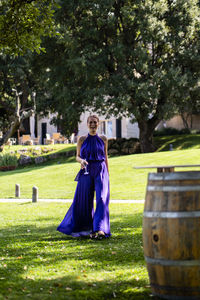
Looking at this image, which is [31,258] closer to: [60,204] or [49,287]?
[49,287]

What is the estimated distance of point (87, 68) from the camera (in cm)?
2869

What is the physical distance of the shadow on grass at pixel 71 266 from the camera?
441cm

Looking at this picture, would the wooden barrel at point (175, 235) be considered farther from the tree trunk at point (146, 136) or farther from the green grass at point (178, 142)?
the tree trunk at point (146, 136)

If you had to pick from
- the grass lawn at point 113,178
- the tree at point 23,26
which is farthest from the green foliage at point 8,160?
the tree at point 23,26

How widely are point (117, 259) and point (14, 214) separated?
703 centimetres

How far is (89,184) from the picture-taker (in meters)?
7.64

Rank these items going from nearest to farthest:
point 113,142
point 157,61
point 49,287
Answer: point 49,287 → point 157,61 → point 113,142

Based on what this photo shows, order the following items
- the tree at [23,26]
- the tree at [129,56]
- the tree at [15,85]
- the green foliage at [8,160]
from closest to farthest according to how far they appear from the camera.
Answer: the tree at [23,26]
the tree at [129,56]
the green foliage at [8,160]
the tree at [15,85]

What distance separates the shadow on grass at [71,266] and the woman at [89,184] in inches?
10.0

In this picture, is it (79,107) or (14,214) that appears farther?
(79,107)

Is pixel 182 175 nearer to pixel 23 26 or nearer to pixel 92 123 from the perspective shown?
pixel 92 123

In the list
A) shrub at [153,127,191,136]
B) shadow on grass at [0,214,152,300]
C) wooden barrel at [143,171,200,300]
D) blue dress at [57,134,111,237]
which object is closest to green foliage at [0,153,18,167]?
shrub at [153,127,191,136]

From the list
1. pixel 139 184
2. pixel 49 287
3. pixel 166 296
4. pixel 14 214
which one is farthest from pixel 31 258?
pixel 139 184

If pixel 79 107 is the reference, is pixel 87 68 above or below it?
above
